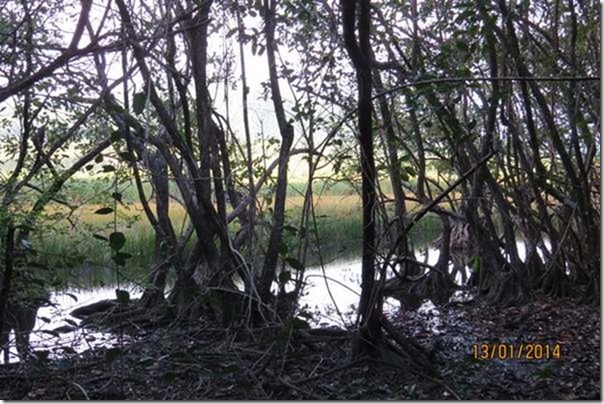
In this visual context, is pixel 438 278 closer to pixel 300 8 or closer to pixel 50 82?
pixel 300 8

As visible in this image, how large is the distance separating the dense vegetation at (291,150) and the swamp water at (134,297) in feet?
0.49

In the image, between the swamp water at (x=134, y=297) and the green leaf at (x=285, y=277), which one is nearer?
the green leaf at (x=285, y=277)

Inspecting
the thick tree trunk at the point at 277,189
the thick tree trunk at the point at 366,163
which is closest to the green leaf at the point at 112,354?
the thick tree trunk at the point at 277,189

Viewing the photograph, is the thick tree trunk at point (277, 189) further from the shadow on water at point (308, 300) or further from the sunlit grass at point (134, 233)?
the shadow on water at point (308, 300)

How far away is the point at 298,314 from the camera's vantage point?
3209 millimetres

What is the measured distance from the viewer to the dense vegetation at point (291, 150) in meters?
3.10

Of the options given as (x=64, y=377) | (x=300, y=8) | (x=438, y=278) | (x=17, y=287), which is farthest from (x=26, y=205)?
(x=438, y=278)

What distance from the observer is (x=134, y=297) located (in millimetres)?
5023

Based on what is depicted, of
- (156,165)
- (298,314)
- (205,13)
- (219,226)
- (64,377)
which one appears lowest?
(64,377)

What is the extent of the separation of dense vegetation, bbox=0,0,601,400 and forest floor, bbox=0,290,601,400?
0.46 ft

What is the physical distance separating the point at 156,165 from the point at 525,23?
97.7 inches

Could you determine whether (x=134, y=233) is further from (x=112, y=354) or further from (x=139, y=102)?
(x=139, y=102)
